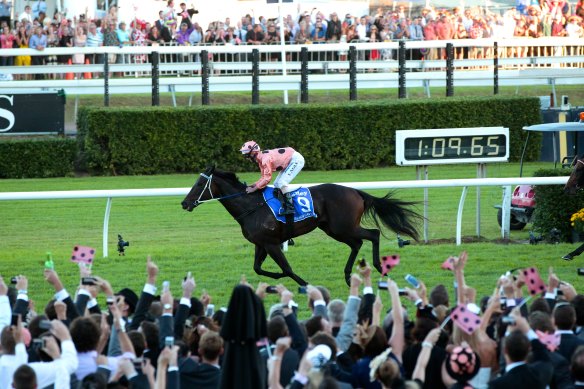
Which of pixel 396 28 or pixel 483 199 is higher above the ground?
pixel 396 28

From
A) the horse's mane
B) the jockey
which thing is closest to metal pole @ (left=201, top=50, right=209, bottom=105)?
the jockey

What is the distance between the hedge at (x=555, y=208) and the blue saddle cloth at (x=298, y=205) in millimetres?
3177

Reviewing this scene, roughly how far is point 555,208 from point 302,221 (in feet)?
10.8

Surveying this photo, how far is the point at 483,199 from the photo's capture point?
56.1 ft

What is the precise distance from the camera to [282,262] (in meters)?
10.2

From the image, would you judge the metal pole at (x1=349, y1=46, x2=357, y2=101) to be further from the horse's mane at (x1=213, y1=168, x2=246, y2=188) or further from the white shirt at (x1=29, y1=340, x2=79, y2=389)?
the white shirt at (x1=29, y1=340, x2=79, y2=389)

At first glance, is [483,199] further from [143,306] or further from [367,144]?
[143,306]

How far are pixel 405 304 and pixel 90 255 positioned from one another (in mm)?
3059

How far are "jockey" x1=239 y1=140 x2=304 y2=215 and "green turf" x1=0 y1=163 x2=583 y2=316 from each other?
0.72m

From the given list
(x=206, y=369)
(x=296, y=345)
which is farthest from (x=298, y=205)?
(x=206, y=369)

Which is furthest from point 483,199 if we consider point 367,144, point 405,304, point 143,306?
point 143,306

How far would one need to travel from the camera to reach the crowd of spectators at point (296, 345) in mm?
5117

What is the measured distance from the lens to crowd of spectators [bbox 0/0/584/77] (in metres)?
23.2

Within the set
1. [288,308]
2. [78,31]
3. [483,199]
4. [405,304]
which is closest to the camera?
[288,308]
